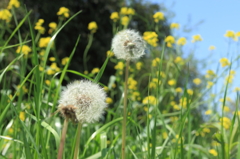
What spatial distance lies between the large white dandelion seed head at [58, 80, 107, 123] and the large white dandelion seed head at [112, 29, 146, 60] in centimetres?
30

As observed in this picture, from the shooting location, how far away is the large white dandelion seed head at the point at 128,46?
1.16 meters

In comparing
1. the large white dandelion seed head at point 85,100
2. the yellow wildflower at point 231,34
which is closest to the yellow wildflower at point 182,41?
the yellow wildflower at point 231,34

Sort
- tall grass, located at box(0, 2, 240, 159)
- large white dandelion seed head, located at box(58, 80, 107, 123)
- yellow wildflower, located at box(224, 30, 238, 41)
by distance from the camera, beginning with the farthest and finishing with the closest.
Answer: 1. yellow wildflower, located at box(224, 30, 238, 41)
2. tall grass, located at box(0, 2, 240, 159)
3. large white dandelion seed head, located at box(58, 80, 107, 123)

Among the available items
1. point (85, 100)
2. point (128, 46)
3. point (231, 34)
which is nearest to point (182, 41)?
point (231, 34)

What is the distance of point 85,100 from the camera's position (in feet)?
2.72

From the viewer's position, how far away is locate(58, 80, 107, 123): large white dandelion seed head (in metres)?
0.81

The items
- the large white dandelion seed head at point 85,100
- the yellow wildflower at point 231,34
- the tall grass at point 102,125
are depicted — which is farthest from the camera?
the yellow wildflower at point 231,34

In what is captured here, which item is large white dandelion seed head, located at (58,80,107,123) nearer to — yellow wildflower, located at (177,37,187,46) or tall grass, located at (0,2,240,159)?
tall grass, located at (0,2,240,159)

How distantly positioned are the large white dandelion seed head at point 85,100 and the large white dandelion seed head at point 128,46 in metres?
0.30

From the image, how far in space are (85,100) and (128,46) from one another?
1.28 ft

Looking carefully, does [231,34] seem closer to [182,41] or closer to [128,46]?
[182,41]

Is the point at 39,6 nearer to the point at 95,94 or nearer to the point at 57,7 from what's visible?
the point at 57,7

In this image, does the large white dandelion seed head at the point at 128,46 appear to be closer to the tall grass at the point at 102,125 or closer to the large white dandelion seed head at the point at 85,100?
the tall grass at the point at 102,125

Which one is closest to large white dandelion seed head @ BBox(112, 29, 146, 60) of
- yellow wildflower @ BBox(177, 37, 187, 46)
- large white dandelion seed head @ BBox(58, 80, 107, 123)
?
large white dandelion seed head @ BBox(58, 80, 107, 123)
